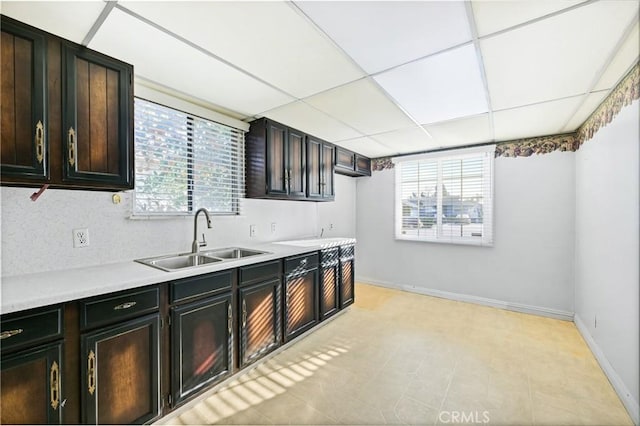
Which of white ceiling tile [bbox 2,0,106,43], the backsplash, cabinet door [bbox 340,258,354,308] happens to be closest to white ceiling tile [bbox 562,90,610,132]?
cabinet door [bbox 340,258,354,308]

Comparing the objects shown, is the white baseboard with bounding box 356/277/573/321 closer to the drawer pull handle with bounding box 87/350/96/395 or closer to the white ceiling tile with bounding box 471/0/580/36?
the white ceiling tile with bounding box 471/0/580/36

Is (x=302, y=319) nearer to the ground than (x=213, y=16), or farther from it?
nearer to the ground

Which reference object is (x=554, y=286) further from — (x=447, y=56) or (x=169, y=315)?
(x=169, y=315)

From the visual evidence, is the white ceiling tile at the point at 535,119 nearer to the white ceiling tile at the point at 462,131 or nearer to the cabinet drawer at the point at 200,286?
the white ceiling tile at the point at 462,131

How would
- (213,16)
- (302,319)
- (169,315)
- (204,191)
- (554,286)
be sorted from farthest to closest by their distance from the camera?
(554,286), (302,319), (204,191), (169,315), (213,16)

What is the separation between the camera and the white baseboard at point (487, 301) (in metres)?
3.41

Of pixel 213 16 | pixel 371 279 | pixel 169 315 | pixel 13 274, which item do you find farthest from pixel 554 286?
pixel 13 274

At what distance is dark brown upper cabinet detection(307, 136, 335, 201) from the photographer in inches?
135

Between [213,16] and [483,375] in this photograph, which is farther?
[483,375]

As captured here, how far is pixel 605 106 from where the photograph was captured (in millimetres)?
2391

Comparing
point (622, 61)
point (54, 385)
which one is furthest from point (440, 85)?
point (54, 385)

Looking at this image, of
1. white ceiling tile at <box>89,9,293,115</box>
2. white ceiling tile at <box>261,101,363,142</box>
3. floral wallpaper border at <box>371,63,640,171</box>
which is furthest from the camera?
white ceiling tile at <box>261,101,363,142</box>

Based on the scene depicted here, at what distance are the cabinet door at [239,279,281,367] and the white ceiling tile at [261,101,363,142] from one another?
1626 millimetres

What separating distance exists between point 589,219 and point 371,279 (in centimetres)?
303
